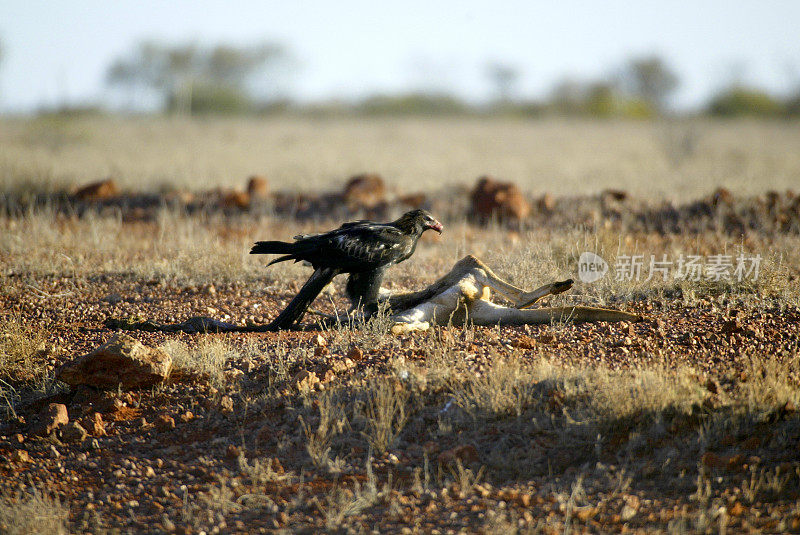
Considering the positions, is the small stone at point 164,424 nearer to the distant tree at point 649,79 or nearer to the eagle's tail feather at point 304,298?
the eagle's tail feather at point 304,298

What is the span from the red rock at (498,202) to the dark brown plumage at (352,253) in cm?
616

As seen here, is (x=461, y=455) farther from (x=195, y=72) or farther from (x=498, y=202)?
(x=195, y=72)

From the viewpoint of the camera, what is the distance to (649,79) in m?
53.6

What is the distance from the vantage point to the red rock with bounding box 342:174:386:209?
44.6ft

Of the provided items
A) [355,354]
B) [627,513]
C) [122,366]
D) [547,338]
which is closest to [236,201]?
[122,366]

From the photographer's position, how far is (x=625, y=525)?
3.63 m

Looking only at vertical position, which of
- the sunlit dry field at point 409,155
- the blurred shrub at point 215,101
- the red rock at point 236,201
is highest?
the blurred shrub at point 215,101

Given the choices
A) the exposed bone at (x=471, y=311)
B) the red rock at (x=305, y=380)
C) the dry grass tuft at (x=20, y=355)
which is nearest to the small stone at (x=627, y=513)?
the red rock at (x=305, y=380)

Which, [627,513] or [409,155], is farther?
[409,155]

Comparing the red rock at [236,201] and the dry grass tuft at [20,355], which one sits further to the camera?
the red rock at [236,201]

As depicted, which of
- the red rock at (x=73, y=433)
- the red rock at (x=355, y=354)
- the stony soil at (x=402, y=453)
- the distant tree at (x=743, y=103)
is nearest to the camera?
the stony soil at (x=402, y=453)

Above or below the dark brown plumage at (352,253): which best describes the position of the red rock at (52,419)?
below

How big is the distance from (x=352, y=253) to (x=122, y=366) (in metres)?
1.88

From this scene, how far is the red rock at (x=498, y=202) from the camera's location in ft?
40.6
